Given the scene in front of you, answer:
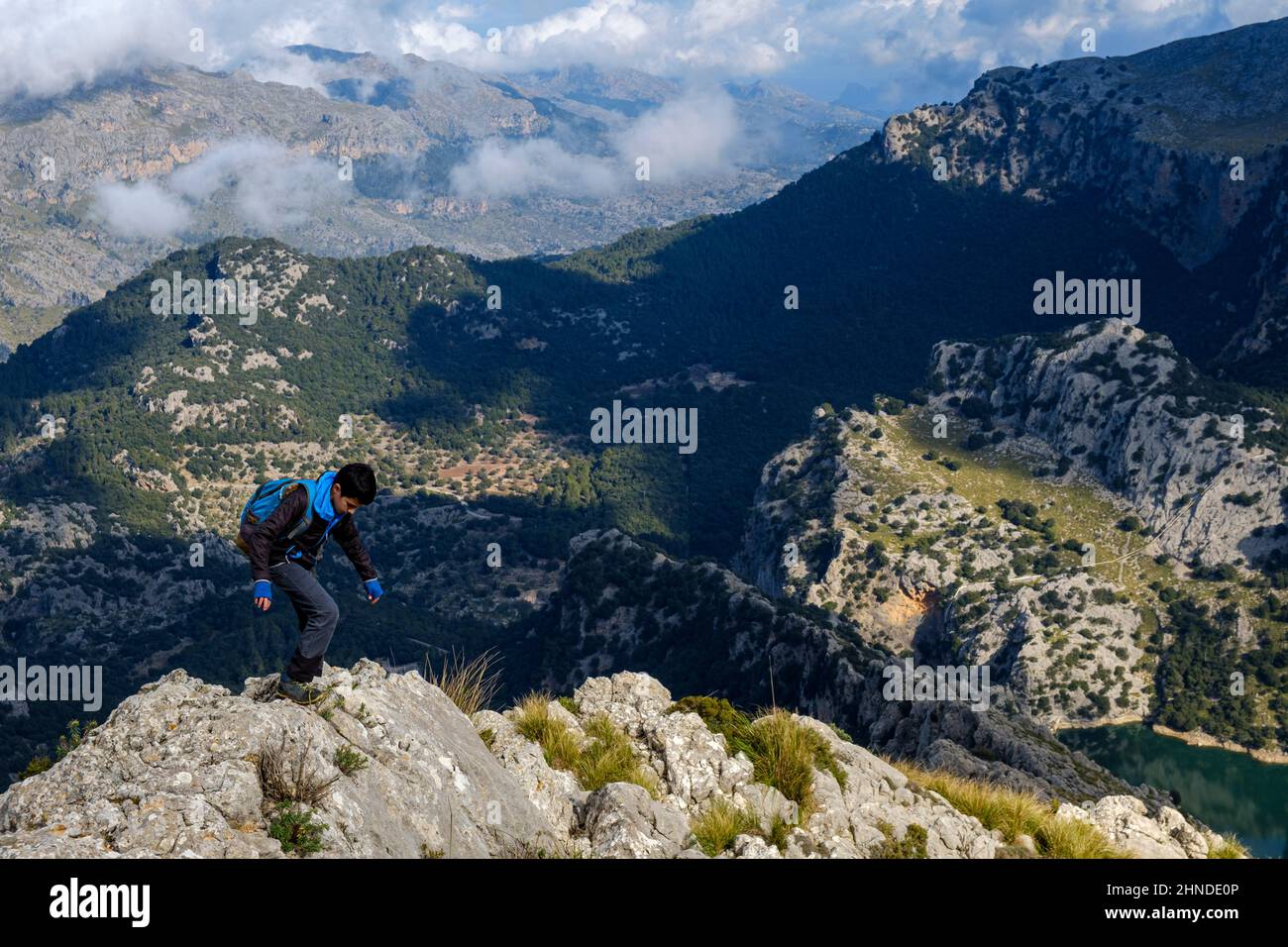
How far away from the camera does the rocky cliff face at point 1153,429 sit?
128 m

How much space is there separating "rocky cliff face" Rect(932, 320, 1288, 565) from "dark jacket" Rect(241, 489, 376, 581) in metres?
133

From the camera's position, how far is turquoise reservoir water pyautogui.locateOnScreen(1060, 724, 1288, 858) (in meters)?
101

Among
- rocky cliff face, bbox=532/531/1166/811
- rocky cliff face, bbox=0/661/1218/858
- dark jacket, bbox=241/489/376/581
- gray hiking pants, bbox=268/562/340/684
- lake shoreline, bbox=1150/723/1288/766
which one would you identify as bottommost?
lake shoreline, bbox=1150/723/1288/766

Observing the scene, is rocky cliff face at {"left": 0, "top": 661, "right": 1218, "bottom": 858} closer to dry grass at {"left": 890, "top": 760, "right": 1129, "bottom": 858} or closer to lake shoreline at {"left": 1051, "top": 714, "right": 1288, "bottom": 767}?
dry grass at {"left": 890, "top": 760, "right": 1129, "bottom": 858}

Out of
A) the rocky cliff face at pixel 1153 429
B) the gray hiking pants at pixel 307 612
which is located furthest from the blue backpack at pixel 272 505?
the rocky cliff face at pixel 1153 429

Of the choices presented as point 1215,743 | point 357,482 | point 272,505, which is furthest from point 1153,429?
point 272,505

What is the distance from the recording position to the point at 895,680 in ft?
255

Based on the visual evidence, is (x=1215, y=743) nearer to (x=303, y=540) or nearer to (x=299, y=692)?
(x=299, y=692)

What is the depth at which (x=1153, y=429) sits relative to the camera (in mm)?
137000

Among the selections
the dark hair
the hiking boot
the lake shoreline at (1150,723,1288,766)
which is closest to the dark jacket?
the dark hair

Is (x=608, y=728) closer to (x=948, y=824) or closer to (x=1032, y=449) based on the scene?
(x=948, y=824)
